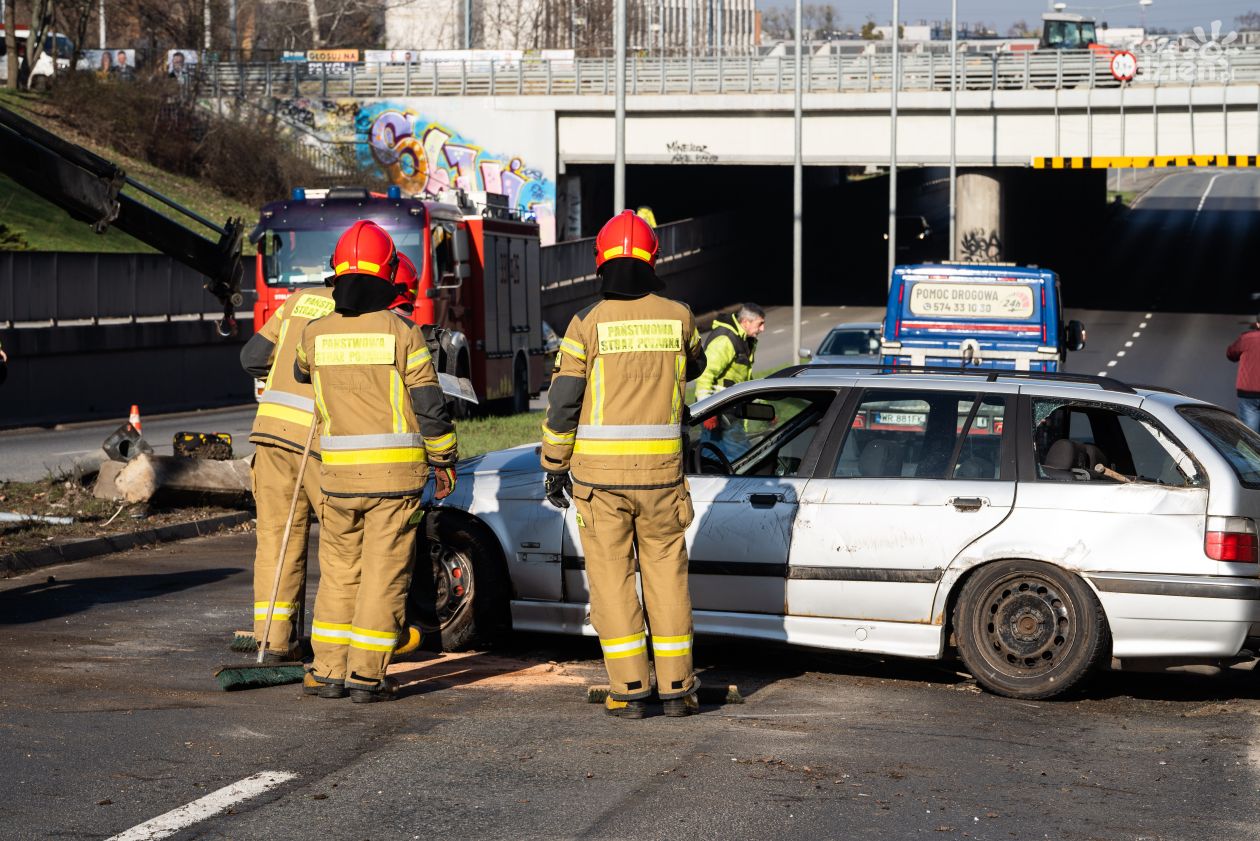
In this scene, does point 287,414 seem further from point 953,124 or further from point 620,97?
point 953,124

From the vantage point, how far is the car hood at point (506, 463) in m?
8.43

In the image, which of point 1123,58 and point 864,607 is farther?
point 1123,58

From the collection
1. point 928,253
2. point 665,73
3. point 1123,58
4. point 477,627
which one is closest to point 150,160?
point 665,73

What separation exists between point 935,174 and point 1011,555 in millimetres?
93477

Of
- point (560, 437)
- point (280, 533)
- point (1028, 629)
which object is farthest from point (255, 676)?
point (1028, 629)

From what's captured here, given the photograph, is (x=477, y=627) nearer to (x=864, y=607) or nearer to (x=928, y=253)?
(x=864, y=607)

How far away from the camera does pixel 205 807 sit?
5441 millimetres

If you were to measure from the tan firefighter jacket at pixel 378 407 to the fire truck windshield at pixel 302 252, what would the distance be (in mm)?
14125

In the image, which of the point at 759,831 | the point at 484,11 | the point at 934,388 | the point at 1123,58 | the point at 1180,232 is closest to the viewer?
the point at 759,831

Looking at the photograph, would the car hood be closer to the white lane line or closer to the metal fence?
the white lane line

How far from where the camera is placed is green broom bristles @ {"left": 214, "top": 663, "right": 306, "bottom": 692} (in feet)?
23.6

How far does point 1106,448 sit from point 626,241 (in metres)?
2.63

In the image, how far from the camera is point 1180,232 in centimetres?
8269

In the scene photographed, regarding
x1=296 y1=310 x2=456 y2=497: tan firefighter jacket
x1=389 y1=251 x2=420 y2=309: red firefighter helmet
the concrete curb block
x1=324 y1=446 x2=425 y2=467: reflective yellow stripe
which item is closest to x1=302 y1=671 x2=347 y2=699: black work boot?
x1=296 y1=310 x2=456 y2=497: tan firefighter jacket
